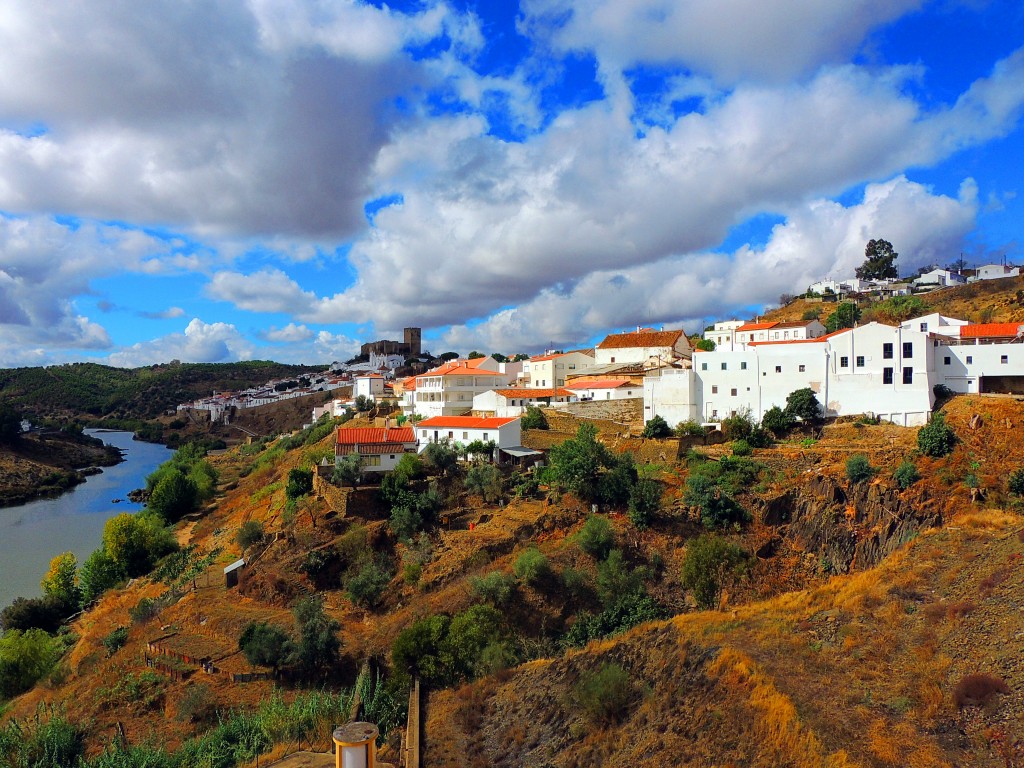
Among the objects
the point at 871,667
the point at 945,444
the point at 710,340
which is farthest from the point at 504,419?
the point at 710,340

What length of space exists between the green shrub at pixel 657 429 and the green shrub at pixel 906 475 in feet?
31.2

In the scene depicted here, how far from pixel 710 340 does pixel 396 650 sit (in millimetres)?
36151

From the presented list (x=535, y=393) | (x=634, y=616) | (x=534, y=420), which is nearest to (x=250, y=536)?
(x=534, y=420)

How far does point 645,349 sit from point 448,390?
42.8ft

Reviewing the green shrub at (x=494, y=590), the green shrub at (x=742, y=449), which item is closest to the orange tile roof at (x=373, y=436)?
the green shrub at (x=494, y=590)

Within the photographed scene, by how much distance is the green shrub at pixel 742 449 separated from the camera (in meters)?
26.5

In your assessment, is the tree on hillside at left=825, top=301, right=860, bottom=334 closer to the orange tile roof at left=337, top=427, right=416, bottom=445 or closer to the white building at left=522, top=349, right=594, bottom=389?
the white building at left=522, top=349, right=594, bottom=389

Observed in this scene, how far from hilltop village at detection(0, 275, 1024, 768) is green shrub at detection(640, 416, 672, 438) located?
101mm

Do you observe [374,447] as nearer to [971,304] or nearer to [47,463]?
[971,304]

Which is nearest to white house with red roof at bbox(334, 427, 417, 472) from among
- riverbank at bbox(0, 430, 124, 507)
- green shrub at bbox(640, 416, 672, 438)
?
green shrub at bbox(640, 416, 672, 438)

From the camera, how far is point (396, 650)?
1658 cm

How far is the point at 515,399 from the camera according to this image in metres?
36.4

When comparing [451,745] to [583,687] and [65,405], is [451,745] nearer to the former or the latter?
[583,687]

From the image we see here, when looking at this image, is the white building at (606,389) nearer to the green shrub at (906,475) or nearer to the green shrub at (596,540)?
the green shrub at (596,540)
